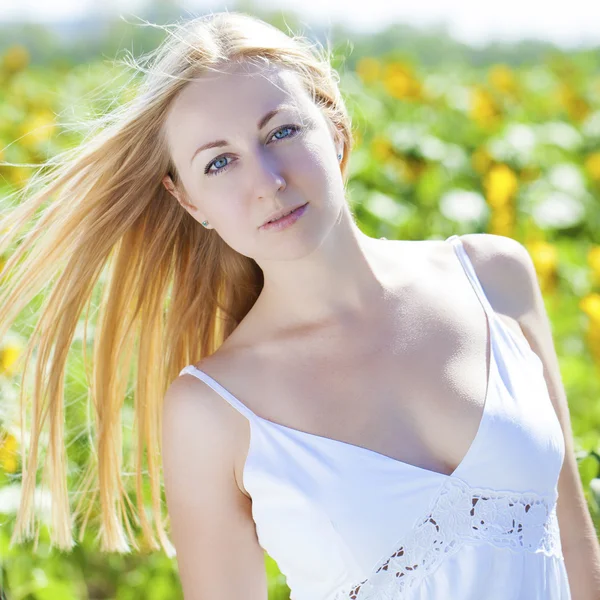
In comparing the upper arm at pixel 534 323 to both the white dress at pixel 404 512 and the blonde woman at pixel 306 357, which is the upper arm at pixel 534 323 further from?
the white dress at pixel 404 512

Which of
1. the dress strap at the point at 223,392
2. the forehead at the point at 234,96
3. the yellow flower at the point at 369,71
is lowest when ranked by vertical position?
the dress strap at the point at 223,392

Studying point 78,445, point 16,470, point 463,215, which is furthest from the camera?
point 463,215

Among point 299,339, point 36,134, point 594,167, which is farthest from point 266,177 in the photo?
point 594,167

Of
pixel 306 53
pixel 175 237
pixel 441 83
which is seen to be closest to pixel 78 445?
pixel 175 237

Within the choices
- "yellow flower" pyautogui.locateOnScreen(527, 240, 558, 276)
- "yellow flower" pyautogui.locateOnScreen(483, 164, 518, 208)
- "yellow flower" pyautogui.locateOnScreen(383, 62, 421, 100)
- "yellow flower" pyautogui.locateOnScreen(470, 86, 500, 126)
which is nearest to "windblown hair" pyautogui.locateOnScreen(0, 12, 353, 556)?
"yellow flower" pyautogui.locateOnScreen(527, 240, 558, 276)

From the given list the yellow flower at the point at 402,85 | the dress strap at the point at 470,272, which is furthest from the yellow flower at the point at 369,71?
the dress strap at the point at 470,272

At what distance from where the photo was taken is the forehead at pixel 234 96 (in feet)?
6.83

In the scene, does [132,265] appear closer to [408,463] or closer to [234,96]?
[234,96]

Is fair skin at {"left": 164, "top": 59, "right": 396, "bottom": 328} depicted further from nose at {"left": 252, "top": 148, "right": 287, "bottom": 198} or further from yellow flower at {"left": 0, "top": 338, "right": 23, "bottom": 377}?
yellow flower at {"left": 0, "top": 338, "right": 23, "bottom": 377}

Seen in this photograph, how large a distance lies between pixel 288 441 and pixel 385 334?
32 centimetres

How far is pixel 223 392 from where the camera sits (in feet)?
7.23

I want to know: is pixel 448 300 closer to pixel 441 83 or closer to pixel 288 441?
pixel 288 441

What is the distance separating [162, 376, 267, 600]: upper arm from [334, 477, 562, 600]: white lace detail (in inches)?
9.0

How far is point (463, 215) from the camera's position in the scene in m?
4.55
